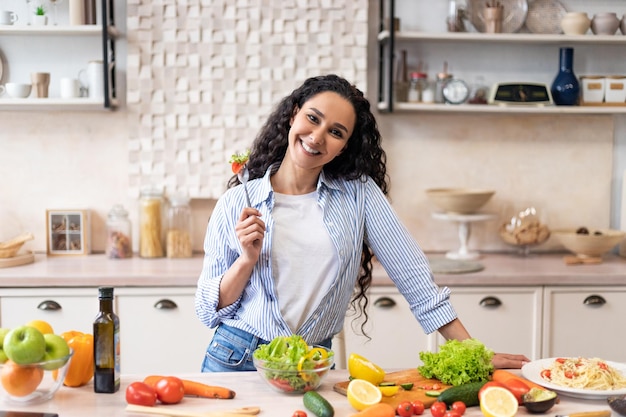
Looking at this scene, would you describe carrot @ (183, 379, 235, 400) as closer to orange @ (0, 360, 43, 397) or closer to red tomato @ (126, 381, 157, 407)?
red tomato @ (126, 381, 157, 407)

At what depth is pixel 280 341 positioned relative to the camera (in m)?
1.83

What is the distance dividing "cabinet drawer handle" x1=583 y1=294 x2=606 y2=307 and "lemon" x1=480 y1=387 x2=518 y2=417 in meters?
1.90

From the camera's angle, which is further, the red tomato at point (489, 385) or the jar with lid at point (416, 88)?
the jar with lid at point (416, 88)

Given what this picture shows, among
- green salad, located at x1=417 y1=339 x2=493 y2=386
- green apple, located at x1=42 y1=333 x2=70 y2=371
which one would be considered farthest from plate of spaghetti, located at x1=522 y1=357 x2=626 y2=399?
green apple, located at x1=42 y1=333 x2=70 y2=371

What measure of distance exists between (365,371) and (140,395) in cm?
54

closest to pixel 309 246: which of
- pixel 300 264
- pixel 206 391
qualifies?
pixel 300 264

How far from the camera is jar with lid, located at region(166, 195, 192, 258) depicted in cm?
377

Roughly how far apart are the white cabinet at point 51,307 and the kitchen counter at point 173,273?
0.04 meters

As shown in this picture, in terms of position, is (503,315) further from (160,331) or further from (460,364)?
(460,364)

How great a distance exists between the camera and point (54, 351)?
169 cm

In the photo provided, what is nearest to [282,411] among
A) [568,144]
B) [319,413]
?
[319,413]

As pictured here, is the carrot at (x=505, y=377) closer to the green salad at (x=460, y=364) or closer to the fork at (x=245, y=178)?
the green salad at (x=460, y=364)

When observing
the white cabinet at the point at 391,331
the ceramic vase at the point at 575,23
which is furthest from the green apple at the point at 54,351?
the ceramic vase at the point at 575,23

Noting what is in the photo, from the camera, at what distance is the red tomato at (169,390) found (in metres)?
1.77
